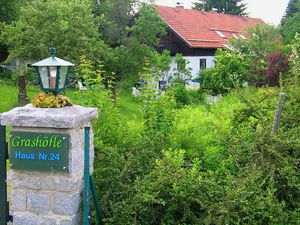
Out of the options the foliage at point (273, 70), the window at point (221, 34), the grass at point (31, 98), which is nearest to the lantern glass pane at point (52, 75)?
the grass at point (31, 98)

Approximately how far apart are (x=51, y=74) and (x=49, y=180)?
94 centimetres

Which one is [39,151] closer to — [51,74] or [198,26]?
[51,74]

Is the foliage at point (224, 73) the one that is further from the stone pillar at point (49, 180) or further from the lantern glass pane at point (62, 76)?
the stone pillar at point (49, 180)

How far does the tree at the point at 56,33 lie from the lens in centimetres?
1346

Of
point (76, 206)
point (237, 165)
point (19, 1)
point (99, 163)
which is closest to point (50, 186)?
point (76, 206)

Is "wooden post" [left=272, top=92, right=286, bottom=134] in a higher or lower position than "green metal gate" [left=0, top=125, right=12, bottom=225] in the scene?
higher

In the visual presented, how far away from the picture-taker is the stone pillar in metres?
3.60

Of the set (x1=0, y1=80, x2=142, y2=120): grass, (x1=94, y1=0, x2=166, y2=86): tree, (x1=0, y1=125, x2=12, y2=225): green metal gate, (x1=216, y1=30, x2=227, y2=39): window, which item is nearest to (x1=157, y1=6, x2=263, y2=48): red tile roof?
(x1=216, y1=30, x2=227, y2=39): window

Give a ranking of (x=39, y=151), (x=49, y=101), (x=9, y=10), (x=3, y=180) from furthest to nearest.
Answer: (x=9, y=10)
(x=3, y=180)
(x=49, y=101)
(x=39, y=151)

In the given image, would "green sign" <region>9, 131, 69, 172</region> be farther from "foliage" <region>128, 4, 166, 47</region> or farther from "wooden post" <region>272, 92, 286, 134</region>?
"foliage" <region>128, 4, 166, 47</region>

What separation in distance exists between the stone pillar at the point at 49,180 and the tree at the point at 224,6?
44114mm

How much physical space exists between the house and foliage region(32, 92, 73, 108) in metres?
21.7

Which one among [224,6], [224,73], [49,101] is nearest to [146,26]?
[224,73]

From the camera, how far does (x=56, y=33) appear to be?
13.5 meters
